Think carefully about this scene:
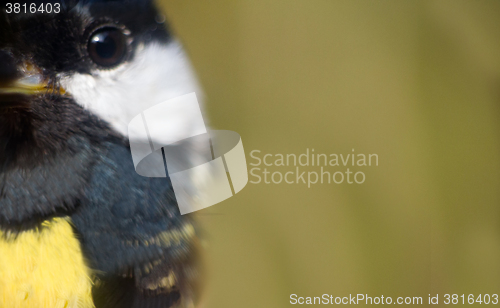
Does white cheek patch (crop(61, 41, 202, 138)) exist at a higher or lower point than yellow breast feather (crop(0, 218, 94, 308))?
higher

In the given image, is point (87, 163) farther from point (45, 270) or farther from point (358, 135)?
point (358, 135)

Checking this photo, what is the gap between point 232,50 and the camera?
29.6 inches

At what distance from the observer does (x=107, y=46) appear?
70cm

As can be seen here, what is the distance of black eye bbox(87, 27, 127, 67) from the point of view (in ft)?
2.30

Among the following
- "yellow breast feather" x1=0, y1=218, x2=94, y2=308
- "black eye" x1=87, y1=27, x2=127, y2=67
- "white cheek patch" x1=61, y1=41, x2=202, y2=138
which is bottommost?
"yellow breast feather" x1=0, y1=218, x2=94, y2=308

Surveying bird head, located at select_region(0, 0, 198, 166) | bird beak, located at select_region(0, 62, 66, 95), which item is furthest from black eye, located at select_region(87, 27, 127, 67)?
Result: bird beak, located at select_region(0, 62, 66, 95)

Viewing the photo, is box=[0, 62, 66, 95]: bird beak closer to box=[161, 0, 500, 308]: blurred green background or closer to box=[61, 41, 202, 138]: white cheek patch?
box=[61, 41, 202, 138]: white cheek patch

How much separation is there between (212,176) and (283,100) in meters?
0.24

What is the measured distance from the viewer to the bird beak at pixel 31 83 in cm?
70

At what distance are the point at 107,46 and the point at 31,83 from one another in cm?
18

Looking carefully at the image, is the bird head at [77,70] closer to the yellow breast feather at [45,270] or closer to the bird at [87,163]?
the bird at [87,163]

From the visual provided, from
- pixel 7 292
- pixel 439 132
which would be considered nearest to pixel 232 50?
pixel 439 132

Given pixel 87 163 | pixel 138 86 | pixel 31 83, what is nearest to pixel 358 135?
pixel 138 86

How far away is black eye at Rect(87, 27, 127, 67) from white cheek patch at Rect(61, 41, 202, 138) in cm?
2
